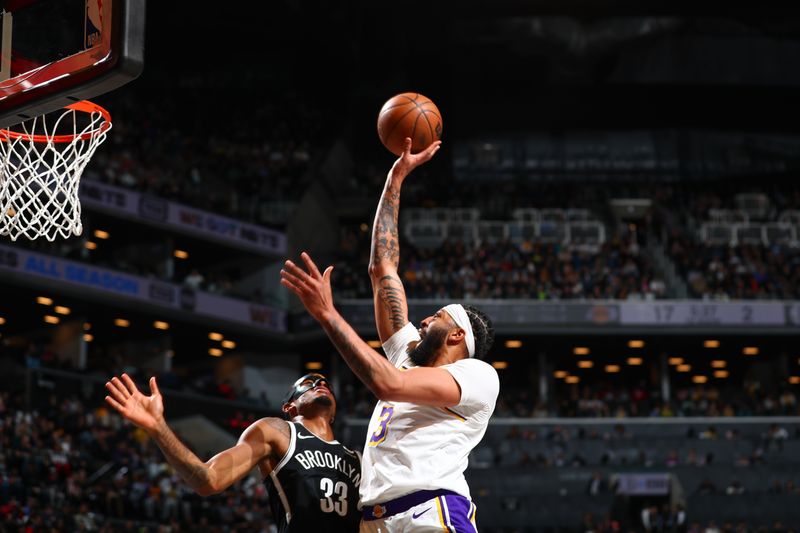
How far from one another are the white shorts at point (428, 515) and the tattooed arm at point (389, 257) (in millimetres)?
1136

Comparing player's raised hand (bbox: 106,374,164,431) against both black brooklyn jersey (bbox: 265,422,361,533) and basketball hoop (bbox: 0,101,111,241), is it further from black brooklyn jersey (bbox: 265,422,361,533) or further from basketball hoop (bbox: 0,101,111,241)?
basketball hoop (bbox: 0,101,111,241)

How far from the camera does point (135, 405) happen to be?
5.43 meters

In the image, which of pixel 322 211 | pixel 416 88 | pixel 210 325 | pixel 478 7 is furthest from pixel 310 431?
pixel 416 88

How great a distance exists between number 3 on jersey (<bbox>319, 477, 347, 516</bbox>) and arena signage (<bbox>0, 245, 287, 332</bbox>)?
23566 millimetres

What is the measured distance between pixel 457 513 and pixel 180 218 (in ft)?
95.8

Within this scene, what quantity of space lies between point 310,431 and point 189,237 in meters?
28.4

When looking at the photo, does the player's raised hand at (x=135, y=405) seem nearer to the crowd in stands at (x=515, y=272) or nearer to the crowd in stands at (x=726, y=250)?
the crowd in stands at (x=515, y=272)

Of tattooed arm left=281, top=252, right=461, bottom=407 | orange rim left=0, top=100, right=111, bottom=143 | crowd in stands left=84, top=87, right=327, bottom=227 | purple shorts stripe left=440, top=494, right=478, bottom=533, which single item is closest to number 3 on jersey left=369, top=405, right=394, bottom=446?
purple shorts stripe left=440, top=494, right=478, bottom=533

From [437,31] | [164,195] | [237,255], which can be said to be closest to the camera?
[164,195]

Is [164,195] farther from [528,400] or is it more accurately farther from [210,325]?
[528,400]

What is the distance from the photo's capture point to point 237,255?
36.3 meters

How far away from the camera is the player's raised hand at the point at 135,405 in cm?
537

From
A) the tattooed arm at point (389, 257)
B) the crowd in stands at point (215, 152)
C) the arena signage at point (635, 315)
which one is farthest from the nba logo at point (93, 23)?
the arena signage at point (635, 315)

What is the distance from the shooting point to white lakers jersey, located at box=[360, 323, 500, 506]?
5348 millimetres
